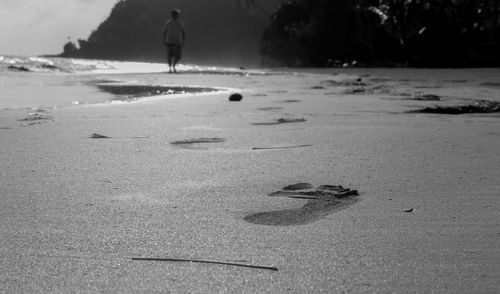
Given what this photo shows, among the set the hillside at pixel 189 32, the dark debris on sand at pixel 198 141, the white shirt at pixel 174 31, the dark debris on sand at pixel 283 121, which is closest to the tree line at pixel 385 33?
the white shirt at pixel 174 31

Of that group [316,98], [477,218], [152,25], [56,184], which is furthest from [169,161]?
[152,25]

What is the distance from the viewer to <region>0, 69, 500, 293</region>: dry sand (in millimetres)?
1223

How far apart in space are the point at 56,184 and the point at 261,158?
77 cm

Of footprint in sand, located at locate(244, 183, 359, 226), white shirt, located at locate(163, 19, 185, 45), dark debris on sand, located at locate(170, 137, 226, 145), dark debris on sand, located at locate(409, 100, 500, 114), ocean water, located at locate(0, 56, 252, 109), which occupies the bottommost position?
ocean water, located at locate(0, 56, 252, 109)

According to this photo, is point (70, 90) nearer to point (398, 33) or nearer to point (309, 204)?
point (309, 204)

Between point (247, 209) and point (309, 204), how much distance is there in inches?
6.4

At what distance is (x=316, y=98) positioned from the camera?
5438mm

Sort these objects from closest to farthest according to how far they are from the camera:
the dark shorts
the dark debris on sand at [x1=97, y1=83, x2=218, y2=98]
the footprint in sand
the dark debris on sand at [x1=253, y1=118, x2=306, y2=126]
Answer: the footprint in sand, the dark debris on sand at [x1=253, y1=118, x2=306, y2=126], the dark debris on sand at [x1=97, y1=83, x2=218, y2=98], the dark shorts

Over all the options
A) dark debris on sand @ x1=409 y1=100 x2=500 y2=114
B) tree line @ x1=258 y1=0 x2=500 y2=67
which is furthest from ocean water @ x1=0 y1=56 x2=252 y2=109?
tree line @ x1=258 y1=0 x2=500 y2=67

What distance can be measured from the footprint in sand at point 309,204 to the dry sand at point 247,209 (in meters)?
0.01

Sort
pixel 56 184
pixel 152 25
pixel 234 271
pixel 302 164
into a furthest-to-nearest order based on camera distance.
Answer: pixel 152 25
pixel 302 164
pixel 56 184
pixel 234 271

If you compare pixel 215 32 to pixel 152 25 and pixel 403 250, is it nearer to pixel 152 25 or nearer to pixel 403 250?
pixel 152 25

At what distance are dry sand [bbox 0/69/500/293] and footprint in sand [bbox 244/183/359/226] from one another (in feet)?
0.04

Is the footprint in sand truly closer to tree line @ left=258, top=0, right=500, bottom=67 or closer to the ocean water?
the ocean water
